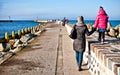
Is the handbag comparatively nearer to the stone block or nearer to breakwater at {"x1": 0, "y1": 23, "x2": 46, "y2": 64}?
the stone block

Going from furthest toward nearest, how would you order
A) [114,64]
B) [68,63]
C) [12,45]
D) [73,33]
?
[12,45], [68,63], [73,33], [114,64]

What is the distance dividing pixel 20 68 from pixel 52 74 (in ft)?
4.71

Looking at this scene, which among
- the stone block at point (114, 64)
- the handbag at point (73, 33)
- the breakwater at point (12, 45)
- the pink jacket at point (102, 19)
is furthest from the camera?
the breakwater at point (12, 45)

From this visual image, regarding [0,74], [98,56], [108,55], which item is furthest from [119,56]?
[0,74]

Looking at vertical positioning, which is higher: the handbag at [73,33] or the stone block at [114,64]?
the handbag at [73,33]

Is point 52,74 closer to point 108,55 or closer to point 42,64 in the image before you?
point 42,64

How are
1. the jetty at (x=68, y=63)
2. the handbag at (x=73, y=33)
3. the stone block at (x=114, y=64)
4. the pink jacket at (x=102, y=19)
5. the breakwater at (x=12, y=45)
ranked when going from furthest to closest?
1. the breakwater at (x=12, y=45)
2. the pink jacket at (x=102, y=19)
3. the handbag at (x=73, y=33)
4. the jetty at (x=68, y=63)
5. the stone block at (x=114, y=64)

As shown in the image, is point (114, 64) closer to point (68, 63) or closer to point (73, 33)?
point (73, 33)

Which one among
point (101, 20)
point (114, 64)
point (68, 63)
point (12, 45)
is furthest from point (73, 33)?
point (12, 45)

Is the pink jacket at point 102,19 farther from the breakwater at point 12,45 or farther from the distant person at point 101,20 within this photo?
the breakwater at point 12,45

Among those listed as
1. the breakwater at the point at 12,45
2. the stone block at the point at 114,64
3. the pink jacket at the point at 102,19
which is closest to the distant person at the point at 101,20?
the pink jacket at the point at 102,19

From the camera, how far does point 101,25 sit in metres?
10.9

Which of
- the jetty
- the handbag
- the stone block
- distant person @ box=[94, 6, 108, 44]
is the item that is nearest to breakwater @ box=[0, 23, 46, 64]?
the jetty

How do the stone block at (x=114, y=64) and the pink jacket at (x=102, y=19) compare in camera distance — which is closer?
the stone block at (x=114, y=64)
